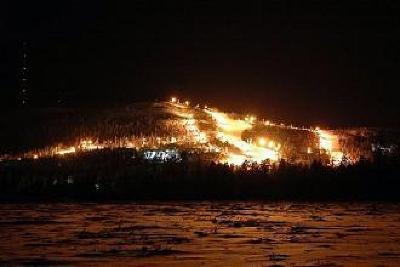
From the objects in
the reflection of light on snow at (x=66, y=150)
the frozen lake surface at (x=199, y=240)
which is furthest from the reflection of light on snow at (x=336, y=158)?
the frozen lake surface at (x=199, y=240)

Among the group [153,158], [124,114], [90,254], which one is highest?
[124,114]

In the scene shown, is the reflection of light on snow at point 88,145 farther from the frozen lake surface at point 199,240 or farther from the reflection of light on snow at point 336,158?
the frozen lake surface at point 199,240

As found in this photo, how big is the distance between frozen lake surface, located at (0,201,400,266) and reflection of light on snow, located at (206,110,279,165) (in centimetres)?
5874

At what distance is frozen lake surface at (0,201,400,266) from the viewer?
3831 centimetres

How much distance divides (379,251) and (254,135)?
336 ft

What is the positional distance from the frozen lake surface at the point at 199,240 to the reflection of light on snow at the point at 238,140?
5874 cm

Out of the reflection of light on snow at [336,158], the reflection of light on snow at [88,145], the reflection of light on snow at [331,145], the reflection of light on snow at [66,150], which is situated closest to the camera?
the reflection of light on snow at [66,150]

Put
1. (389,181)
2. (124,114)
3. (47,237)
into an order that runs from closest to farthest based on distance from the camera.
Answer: (47,237)
(389,181)
(124,114)

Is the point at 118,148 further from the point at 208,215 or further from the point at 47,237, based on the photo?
the point at 47,237

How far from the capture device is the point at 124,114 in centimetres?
15412

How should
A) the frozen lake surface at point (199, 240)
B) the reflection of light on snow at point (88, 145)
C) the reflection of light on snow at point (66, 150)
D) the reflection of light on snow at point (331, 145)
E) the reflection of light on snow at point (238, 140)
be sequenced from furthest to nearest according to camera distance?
the reflection of light on snow at point (331, 145), the reflection of light on snow at point (88, 145), the reflection of light on snow at point (238, 140), the reflection of light on snow at point (66, 150), the frozen lake surface at point (199, 240)

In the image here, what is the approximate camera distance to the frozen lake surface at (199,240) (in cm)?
3831

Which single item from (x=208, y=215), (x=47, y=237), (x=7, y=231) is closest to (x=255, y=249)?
(x=47, y=237)

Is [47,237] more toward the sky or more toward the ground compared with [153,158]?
more toward the ground
